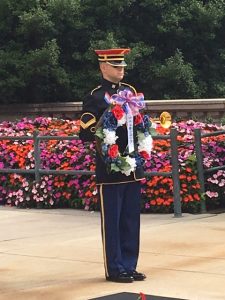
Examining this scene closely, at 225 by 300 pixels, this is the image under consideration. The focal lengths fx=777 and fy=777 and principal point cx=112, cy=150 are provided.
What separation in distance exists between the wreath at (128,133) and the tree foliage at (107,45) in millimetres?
10490

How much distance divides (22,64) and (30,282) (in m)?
10.9

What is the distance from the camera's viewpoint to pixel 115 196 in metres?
6.55

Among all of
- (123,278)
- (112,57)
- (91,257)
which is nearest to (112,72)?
(112,57)

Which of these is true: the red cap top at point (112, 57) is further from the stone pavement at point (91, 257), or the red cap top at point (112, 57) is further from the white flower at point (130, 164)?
the stone pavement at point (91, 257)

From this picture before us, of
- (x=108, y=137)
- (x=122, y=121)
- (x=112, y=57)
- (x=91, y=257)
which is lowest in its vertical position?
(x=91, y=257)

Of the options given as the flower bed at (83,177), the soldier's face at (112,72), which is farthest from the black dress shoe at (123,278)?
the flower bed at (83,177)

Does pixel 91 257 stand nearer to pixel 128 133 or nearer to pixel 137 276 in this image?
pixel 137 276

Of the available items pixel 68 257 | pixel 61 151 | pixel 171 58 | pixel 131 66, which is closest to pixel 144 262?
pixel 68 257

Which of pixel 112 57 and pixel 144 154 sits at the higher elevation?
pixel 112 57

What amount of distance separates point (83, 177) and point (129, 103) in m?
4.88

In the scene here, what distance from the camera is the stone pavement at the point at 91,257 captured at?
6.38 metres

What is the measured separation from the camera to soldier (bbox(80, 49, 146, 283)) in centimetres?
654

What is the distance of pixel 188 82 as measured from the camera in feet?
60.6

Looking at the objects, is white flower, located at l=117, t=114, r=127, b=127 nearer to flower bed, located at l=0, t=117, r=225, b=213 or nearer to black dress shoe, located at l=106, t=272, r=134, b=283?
black dress shoe, located at l=106, t=272, r=134, b=283
